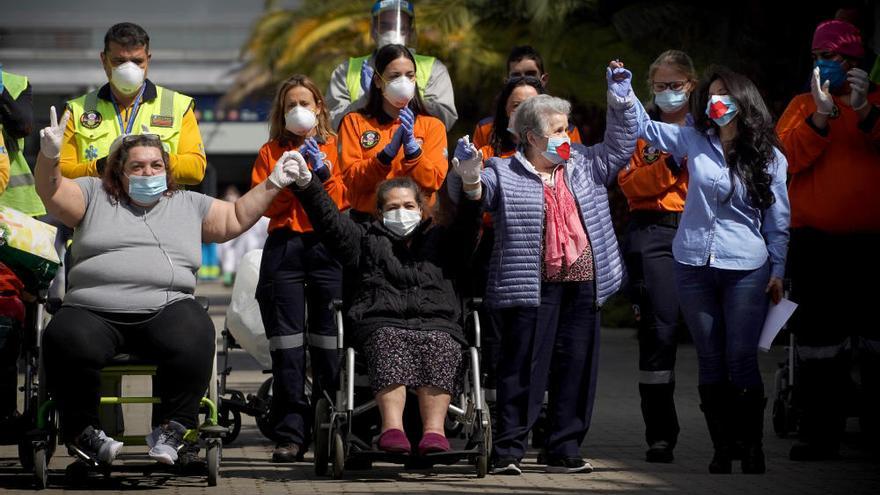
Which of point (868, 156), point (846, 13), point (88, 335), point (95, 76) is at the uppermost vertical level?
point (95, 76)

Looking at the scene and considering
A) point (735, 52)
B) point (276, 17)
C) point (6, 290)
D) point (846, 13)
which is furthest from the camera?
point (276, 17)

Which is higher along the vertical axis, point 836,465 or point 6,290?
point 6,290

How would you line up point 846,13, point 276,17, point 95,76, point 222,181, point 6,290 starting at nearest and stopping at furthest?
point 6,290, point 846,13, point 276,17, point 95,76, point 222,181

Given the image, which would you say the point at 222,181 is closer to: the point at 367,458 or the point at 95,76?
the point at 95,76

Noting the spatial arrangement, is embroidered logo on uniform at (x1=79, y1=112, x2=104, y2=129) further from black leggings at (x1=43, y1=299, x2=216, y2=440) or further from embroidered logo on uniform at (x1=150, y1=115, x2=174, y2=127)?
black leggings at (x1=43, y1=299, x2=216, y2=440)

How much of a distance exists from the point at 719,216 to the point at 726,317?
48cm

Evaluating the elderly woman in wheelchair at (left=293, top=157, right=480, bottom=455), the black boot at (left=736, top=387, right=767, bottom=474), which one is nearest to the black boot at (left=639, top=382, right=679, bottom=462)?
the black boot at (left=736, top=387, right=767, bottom=474)

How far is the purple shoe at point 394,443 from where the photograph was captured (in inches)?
297

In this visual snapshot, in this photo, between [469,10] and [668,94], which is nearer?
[668,94]

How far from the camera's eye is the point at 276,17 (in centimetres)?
2789

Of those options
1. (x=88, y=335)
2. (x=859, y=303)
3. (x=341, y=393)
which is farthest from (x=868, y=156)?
(x=88, y=335)

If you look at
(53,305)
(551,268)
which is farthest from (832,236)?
(53,305)

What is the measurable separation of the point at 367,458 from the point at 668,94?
2.36 metres

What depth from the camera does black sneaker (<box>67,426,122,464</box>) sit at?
7266mm
